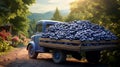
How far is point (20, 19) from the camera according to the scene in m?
45.5

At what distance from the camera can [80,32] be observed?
14.5 metres

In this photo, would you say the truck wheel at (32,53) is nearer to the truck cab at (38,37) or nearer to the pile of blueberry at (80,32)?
the truck cab at (38,37)

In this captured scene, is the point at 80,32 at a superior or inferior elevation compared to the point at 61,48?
superior

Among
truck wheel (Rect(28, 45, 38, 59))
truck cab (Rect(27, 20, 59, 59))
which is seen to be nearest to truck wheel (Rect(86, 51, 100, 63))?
truck cab (Rect(27, 20, 59, 59))

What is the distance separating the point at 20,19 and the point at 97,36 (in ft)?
106

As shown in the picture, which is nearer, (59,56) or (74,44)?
(74,44)

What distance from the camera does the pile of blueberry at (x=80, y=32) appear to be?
46.2 feet

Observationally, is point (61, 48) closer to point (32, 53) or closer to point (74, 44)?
point (74, 44)

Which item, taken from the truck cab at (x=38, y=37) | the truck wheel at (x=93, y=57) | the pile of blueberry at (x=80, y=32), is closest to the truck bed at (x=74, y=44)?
the pile of blueberry at (x=80, y=32)

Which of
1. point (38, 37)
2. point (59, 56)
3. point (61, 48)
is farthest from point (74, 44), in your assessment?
point (38, 37)

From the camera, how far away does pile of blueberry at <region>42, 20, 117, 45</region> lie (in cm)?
1409

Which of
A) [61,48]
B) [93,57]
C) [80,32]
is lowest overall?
[93,57]

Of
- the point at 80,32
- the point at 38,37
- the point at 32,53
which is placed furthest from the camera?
the point at 32,53

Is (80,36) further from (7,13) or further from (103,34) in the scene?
(7,13)
